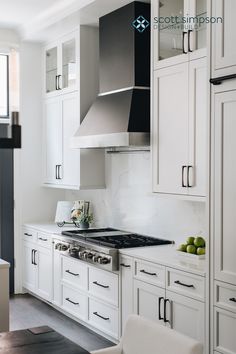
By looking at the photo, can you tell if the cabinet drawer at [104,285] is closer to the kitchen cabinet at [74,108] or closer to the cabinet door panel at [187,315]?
the cabinet door panel at [187,315]

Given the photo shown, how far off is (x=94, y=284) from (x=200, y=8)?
7.85ft

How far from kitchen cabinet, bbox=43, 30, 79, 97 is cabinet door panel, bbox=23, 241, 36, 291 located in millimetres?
1708

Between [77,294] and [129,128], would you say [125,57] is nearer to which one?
[129,128]

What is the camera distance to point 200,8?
360 centimetres

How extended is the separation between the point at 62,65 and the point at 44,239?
5.96 ft

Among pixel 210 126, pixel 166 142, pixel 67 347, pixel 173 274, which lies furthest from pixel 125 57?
pixel 67 347

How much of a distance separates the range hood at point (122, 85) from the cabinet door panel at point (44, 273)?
51.3 inches

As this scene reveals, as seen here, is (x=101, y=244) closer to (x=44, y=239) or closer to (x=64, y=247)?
(x=64, y=247)

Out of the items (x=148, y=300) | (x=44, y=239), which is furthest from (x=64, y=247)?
(x=148, y=300)

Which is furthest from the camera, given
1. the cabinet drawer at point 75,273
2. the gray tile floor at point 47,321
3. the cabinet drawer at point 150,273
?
the cabinet drawer at point 75,273

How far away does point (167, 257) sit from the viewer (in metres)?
3.89

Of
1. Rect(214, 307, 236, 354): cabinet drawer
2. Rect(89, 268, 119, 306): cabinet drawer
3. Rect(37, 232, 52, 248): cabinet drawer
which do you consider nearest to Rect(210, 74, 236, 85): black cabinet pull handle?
Rect(214, 307, 236, 354): cabinet drawer

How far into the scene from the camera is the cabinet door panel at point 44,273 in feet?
18.0

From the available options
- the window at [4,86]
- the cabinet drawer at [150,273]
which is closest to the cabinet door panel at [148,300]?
the cabinet drawer at [150,273]
